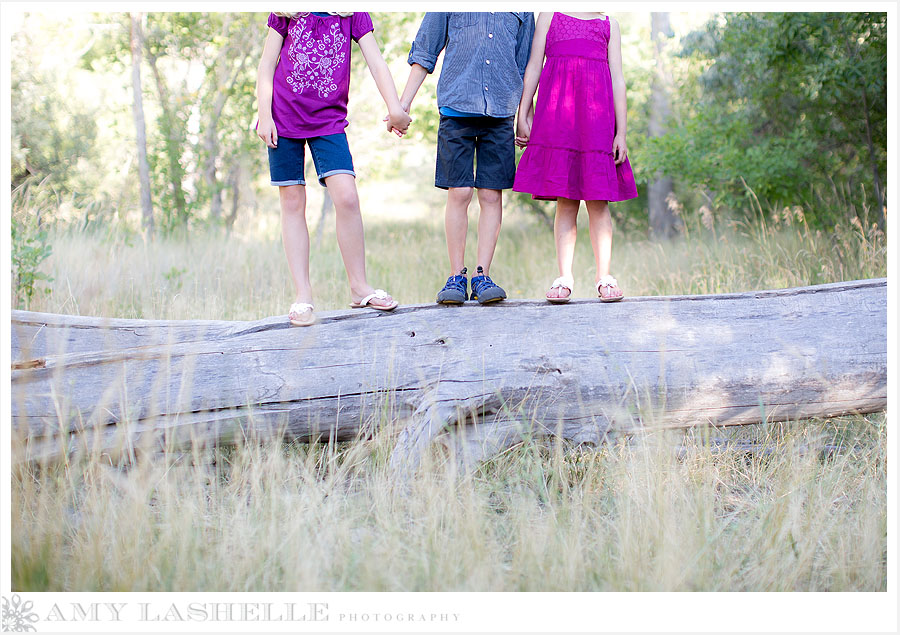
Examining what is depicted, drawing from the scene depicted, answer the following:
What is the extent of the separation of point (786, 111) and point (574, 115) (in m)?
4.94

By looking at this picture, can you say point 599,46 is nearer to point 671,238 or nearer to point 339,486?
point 339,486

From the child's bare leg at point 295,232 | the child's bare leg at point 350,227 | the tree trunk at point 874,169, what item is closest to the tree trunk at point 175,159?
the child's bare leg at point 295,232

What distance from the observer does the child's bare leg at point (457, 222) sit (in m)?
3.47

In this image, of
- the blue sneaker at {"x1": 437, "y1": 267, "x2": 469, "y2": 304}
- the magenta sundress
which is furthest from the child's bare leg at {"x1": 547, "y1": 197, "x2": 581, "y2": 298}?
the blue sneaker at {"x1": 437, "y1": 267, "x2": 469, "y2": 304}

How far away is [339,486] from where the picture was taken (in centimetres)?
282

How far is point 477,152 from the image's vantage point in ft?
11.5

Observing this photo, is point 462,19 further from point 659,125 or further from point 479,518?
point 659,125

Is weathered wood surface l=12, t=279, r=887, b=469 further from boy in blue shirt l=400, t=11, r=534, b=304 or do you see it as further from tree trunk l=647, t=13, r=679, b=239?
tree trunk l=647, t=13, r=679, b=239

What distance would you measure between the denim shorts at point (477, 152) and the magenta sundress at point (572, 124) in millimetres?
101

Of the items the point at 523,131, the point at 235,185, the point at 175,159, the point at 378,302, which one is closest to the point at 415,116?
the point at 235,185

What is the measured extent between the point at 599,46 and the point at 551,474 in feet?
7.36

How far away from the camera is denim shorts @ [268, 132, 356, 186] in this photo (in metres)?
3.34

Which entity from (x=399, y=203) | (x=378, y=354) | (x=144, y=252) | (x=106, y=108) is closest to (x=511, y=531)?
(x=378, y=354)

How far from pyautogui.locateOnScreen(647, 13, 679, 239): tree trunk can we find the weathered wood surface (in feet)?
24.8
